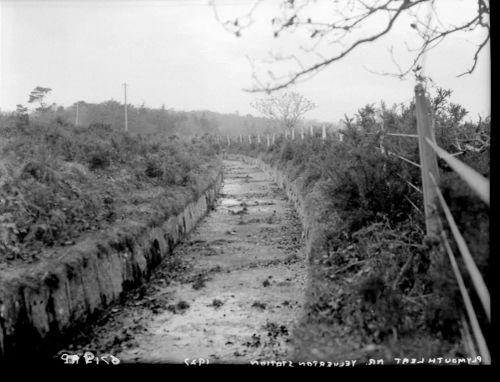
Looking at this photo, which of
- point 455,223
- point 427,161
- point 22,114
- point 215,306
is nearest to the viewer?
point 455,223

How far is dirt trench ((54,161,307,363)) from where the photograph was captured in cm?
458

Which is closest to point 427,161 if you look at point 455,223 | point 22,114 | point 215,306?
point 455,223

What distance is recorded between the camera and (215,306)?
5758 mm

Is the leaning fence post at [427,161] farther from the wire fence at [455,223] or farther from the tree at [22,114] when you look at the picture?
the tree at [22,114]

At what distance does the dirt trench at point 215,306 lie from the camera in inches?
180

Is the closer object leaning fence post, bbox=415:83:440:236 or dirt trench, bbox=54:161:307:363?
leaning fence post, bbox=415:83:440:236

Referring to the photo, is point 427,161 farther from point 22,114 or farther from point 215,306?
point 22,114

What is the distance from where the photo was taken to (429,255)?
381cm

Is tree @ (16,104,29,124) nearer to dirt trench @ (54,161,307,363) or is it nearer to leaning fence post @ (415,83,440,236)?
dirt trench @ (54,161,307,363)

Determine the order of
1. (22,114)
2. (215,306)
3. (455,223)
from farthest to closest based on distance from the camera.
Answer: (22,114)
(215,306)
(455,223)

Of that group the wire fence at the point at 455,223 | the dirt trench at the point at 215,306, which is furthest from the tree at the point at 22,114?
the wire fence at the point at 455,223

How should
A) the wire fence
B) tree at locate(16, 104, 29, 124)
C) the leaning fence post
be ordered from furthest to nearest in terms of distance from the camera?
tree at locate(16, 104, 29, 124)
the leaning fence post
the wire fence

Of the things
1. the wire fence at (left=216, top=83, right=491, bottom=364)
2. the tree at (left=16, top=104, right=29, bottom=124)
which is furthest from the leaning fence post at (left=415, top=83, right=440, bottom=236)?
the tree at (left=16, top=104, right=29, bottom=124)

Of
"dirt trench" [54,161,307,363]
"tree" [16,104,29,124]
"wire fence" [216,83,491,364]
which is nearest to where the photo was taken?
"wire fence" [216,83,491,364]
